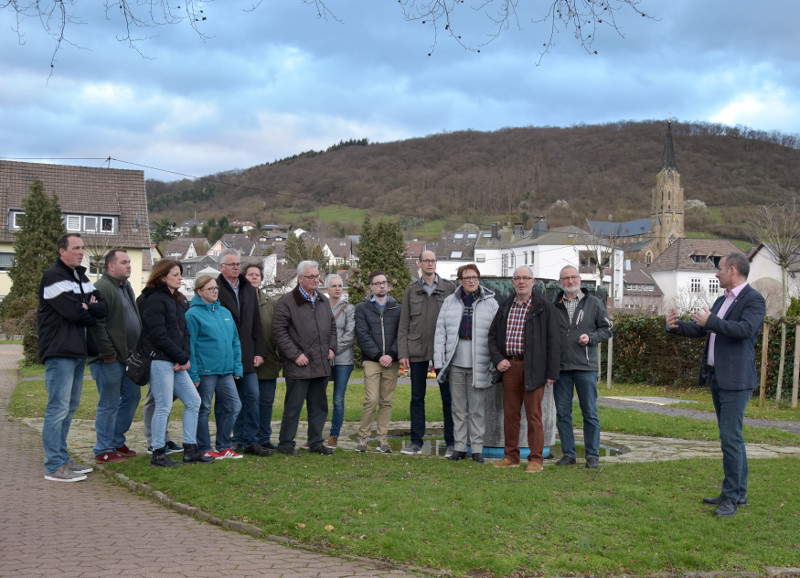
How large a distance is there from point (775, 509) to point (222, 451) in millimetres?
5646

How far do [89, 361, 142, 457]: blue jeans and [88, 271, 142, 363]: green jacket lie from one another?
0.16 meters

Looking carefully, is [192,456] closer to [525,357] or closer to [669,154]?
[525,357]

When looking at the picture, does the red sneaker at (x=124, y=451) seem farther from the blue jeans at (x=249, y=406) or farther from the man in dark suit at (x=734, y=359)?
the man in dark suit at (x=734, y=359)

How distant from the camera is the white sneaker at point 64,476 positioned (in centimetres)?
746

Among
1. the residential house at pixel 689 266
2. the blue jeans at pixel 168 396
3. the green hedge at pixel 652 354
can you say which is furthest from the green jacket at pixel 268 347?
the residential house at pixel 689 266

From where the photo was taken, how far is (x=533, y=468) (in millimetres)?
8016

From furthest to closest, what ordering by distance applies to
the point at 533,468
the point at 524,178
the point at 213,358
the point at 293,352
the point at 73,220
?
the point at 524,178 → the point at 73,220 → the point at 293,352 → the point at 213,358 → the point at 533,468

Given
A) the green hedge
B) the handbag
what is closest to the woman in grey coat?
the handbag

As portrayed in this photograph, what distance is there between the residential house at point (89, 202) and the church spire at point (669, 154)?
9505 centimetres

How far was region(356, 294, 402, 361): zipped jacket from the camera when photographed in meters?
9.32

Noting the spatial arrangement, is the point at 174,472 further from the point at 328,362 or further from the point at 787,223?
the point at 787,223

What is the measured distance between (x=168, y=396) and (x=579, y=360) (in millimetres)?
4515

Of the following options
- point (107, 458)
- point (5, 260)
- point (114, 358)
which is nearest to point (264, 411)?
point (107, 458)

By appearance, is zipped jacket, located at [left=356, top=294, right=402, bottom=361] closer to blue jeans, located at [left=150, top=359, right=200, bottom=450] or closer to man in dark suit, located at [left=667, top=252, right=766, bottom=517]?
blue jeans, located at [left=150, top=359, right=200, bottom=450]
